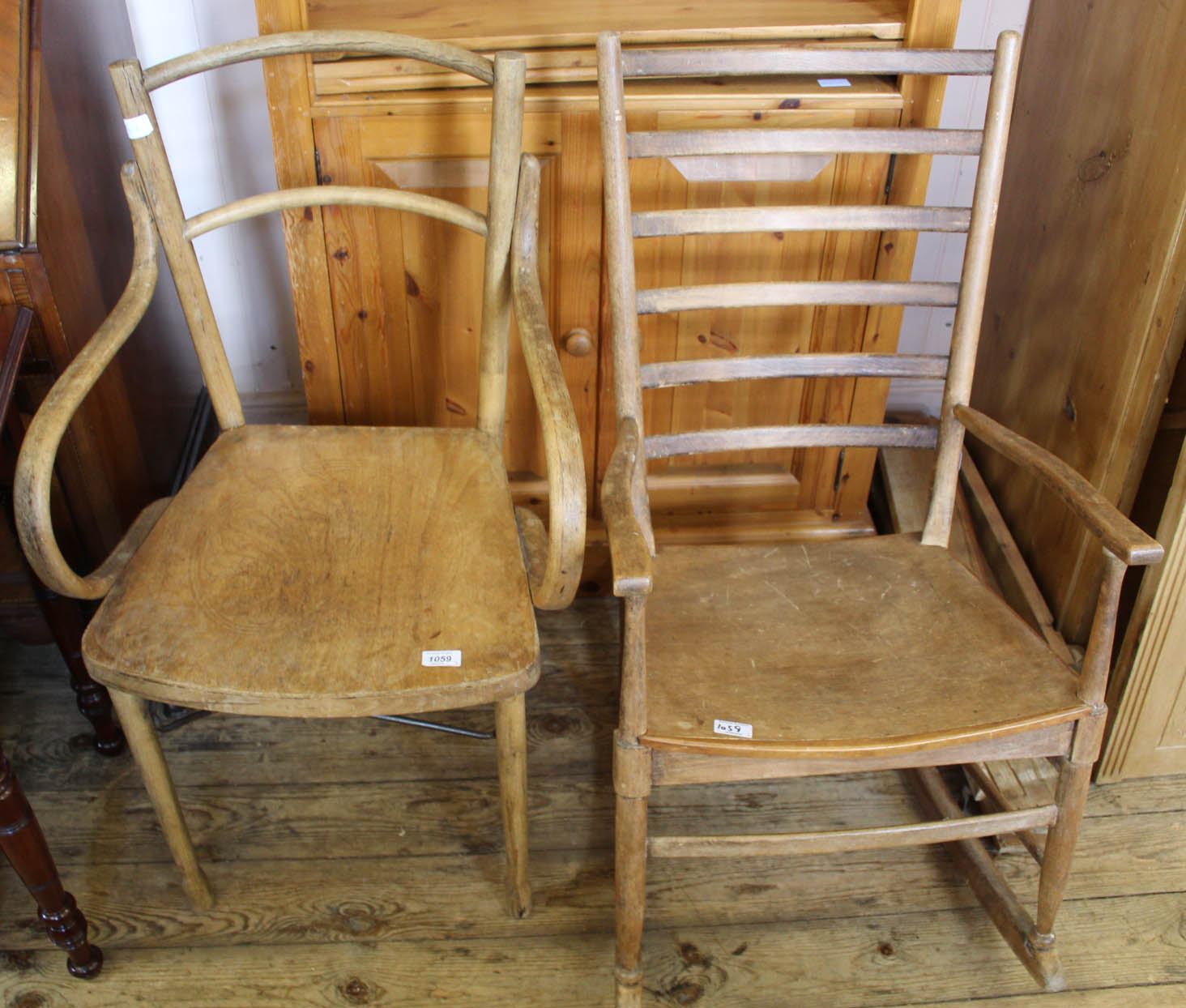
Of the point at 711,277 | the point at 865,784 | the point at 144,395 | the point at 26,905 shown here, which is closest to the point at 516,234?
the point at 711,277

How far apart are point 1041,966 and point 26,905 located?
1286 millimetres

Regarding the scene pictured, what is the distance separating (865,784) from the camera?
1460mm

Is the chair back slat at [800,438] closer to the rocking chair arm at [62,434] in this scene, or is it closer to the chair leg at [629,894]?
the chair leg at [629,894]

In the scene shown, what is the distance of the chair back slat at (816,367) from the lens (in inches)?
48.4

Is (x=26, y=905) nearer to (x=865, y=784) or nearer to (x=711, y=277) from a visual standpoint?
(x=865, y=784)

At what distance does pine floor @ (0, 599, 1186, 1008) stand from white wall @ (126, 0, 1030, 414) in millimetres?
757

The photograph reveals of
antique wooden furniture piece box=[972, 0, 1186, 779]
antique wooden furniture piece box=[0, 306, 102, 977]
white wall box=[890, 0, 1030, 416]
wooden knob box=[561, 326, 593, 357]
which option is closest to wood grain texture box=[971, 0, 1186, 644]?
antique wooden furniture piece box=[972, 0, 1186, 779]

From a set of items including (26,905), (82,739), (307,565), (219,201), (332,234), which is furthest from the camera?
(219,201)

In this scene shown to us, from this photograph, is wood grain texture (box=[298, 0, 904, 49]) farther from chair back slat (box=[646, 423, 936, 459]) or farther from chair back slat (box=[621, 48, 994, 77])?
chair back slat (box=[646, 423, 936, 459])

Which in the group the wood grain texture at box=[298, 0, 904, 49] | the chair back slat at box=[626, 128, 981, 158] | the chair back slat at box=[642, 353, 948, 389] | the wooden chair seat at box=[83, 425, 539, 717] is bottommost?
the wooden chair seat at box=[83, 425, 539, 717]

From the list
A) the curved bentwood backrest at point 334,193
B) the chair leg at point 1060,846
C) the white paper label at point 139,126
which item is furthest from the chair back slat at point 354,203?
the chair leg at point 1060,846


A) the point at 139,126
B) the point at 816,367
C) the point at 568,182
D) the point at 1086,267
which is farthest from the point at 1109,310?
the point at 139,126

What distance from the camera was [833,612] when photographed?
3.76 ft

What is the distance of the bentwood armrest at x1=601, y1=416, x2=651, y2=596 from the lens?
87cm
